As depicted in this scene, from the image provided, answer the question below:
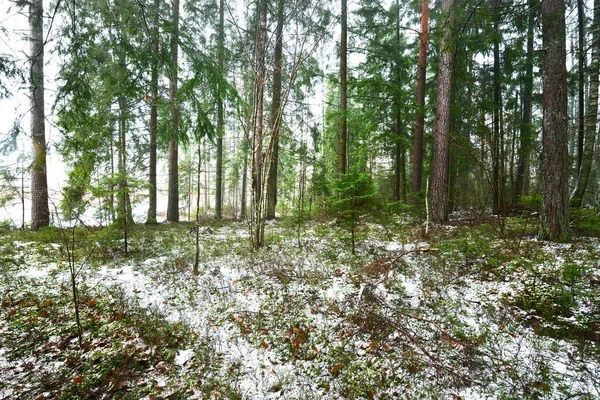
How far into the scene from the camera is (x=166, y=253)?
6242 millimetres

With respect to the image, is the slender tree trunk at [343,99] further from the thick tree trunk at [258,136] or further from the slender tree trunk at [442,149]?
the thick tree trunk at [258,136]

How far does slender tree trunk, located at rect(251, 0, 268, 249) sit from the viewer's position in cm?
562

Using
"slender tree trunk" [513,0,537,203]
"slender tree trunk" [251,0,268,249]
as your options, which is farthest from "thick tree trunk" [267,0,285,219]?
"slender tree trunk" [513,0,537,203]

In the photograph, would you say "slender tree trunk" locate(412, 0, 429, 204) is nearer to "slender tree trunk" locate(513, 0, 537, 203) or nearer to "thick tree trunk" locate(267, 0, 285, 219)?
"slender tree trunk" locate(513, 0, 537, 203)

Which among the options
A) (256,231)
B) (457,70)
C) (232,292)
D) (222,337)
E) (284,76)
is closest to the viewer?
(222,337)

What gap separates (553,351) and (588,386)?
1.48 feet

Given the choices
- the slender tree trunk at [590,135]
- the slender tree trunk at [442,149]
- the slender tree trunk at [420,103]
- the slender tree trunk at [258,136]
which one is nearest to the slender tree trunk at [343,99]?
the slender tree trunk at [420,103]

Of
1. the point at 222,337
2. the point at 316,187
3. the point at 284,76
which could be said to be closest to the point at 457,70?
the point at 316,187

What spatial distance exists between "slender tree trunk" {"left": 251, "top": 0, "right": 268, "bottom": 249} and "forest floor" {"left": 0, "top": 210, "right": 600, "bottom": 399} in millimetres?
902

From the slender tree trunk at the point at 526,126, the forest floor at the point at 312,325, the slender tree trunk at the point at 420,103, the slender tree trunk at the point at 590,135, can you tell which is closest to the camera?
the forest floor at the point at 312,325

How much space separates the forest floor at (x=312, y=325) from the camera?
8.25 ft

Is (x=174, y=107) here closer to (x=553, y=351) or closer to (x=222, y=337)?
(x=222, y=337)

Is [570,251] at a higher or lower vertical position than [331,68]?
lower

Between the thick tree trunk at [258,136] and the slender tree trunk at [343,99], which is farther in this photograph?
the slender tree trunk at [343,99]
